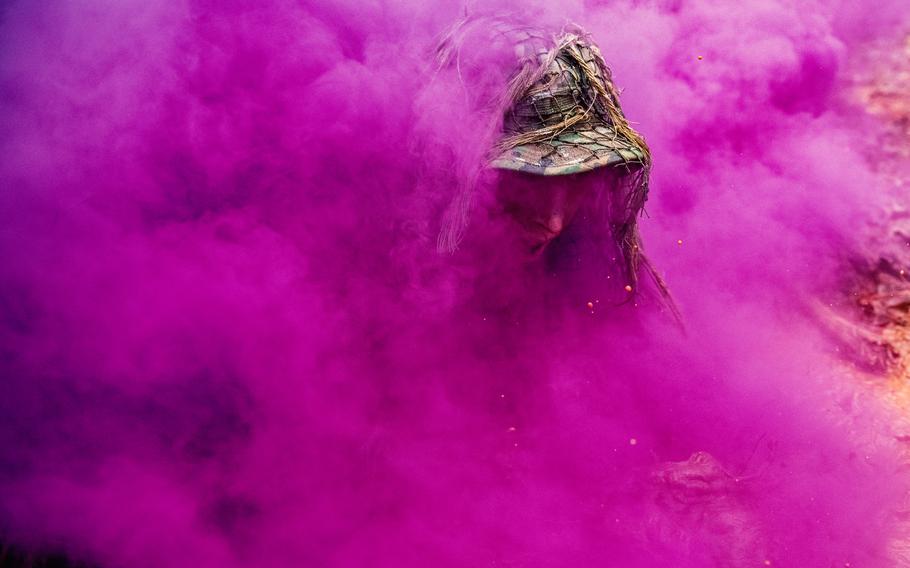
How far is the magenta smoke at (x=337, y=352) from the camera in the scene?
2.06 meters

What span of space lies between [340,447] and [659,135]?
189 centimetres

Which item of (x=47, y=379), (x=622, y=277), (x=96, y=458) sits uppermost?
(x=622, y=277)

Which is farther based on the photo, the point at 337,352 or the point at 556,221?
the point at 337,352

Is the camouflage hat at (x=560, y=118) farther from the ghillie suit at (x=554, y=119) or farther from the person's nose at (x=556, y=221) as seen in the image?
the person's nose at (x=556, y=221)

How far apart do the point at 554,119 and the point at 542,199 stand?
0.27 meters

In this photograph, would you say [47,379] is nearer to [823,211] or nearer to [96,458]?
[96,458]

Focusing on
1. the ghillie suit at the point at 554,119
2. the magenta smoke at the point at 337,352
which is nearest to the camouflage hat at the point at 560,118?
the ghillie suit at the point at 554,119

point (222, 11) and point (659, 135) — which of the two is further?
point (659, 135)

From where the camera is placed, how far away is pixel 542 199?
2.03 metres

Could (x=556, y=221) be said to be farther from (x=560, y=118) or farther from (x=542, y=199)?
(x=560, y=118)

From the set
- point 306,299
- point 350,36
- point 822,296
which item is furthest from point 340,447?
point 822,296

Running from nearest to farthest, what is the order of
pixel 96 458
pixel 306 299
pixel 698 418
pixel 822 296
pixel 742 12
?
pixel 96 458 < pixel 306 299 < pixel 698 418 < pixel 822 296 < pixel 742 12

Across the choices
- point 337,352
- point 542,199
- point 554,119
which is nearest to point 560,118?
point 554,119

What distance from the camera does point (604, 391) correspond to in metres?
2.38
